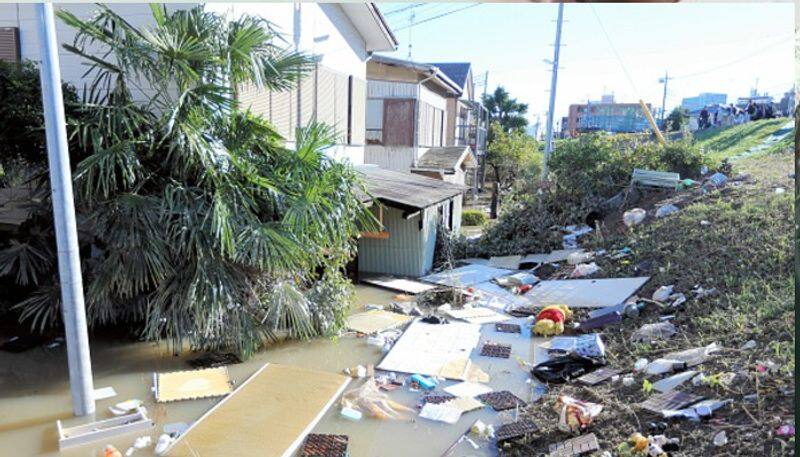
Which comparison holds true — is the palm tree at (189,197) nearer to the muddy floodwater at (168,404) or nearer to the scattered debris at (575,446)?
the muddy floodwater at (168,404)

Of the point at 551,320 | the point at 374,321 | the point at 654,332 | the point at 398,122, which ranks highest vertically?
the point at 398,122

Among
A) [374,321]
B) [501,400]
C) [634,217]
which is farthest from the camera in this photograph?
[634,217]

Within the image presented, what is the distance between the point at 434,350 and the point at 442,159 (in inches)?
448

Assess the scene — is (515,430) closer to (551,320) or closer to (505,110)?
(551,320)

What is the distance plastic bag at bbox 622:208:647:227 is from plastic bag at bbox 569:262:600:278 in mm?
2254

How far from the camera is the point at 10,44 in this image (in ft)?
25.2

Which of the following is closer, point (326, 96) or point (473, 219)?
point (326, 96)

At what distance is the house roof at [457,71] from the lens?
2643 cm

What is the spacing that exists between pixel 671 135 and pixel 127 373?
18.6 m

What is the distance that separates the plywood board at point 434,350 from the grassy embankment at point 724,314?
4.46 feet

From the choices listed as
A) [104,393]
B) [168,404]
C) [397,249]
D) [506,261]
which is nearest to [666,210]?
[506,261]

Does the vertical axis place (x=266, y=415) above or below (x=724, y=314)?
below

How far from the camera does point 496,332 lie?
797cm

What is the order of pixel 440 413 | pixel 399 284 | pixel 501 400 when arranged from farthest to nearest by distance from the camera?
pixel 399 284 < pixel 501 400 < pixel 440 413
